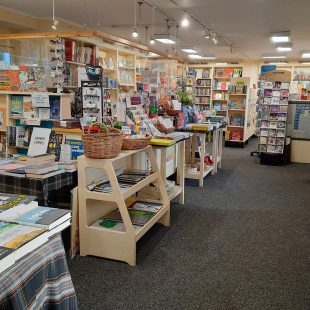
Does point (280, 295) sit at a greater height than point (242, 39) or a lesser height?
lesser

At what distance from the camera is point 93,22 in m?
7.22

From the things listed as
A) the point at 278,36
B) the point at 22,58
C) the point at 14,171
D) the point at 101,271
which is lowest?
the point at 101,271

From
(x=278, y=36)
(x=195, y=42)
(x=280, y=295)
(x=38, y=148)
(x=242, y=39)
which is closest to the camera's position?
(x=280, y=295)

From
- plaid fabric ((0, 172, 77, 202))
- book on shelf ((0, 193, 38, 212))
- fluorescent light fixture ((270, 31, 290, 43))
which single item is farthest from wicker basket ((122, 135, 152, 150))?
fluorescent light fixture ((270, 31, 290, 43))

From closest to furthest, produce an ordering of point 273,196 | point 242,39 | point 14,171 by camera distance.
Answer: point 14,171 < point 273,196 < point 242,39

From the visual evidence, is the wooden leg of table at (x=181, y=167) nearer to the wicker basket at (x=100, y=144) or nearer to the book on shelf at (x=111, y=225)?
the book on shelf at (x=111, y=225)

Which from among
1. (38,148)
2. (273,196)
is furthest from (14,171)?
(273,196)

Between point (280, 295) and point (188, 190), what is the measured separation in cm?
267

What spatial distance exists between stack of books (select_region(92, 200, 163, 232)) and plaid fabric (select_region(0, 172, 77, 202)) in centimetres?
51

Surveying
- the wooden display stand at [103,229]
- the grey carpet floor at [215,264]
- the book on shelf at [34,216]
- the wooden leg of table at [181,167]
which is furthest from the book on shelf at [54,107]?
the book on shelf at [34,216]

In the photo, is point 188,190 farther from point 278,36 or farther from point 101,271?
point 278,36

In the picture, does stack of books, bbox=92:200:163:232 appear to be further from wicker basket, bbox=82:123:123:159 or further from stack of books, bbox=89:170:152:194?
wicker basket, bbox=82:123:123:159

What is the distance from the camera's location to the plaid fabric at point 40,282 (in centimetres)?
112

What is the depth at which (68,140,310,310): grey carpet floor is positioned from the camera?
2.32m
